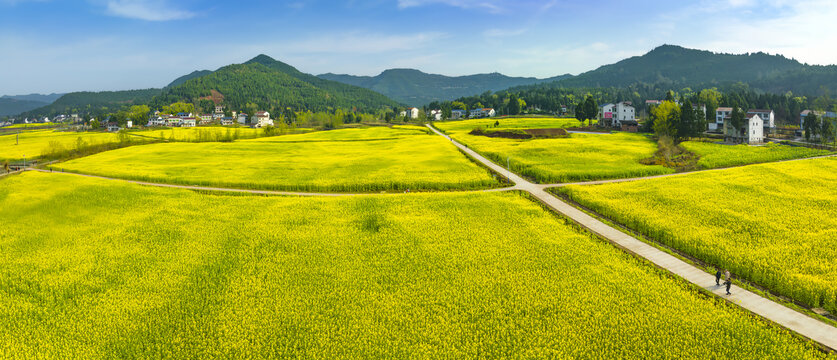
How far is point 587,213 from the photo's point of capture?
38938 mm

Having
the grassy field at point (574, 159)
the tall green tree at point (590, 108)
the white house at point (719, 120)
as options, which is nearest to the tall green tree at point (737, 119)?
the grassy field at point (574, 159)

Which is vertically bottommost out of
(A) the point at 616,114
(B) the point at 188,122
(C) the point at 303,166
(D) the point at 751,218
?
(D) the point at 751,218

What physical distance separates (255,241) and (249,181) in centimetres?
2533

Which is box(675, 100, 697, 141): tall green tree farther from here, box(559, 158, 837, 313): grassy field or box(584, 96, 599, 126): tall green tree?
box(584, 96, 599, 126): tall green tree

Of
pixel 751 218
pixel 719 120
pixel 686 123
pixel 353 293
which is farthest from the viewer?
pixel 719 120

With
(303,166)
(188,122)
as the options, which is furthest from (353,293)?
(188,122)

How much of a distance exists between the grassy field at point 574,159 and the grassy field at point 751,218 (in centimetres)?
604

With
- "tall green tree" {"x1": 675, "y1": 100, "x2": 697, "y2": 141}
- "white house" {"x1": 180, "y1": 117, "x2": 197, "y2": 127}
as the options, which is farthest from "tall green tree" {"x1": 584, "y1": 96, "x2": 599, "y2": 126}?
"white house" {"x1": 180, "y1": 117, "x2": 197, "y2": 127}

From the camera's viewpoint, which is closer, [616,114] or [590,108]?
[590,108]

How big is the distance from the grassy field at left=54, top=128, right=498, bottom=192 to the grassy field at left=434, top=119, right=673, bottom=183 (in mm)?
6755

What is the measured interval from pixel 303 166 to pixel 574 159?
4517 cm

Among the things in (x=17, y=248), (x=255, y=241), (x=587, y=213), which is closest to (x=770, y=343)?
(x=587, y=213)

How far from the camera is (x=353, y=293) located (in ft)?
79.0

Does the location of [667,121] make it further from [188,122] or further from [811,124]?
[188,122]
